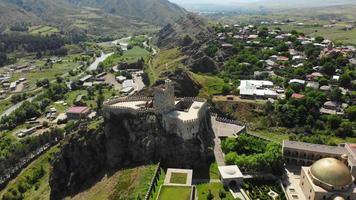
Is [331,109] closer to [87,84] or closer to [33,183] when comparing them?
[33,183]

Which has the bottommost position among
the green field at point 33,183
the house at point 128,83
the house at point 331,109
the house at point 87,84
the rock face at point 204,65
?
the green field at point 33,183

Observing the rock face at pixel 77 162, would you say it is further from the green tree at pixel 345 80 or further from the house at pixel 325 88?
the green tree at pixel 345 80

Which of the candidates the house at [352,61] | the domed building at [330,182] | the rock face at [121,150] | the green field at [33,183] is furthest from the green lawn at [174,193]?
the house at [352,61]

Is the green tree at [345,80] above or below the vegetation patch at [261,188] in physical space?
above

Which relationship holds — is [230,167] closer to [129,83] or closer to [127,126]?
[127,126]

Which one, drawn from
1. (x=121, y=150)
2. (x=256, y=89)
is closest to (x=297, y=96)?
(x=256, y=89)
